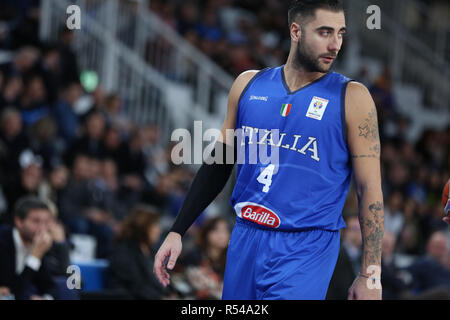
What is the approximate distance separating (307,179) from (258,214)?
1.01ft

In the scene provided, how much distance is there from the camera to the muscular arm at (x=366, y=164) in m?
3.62

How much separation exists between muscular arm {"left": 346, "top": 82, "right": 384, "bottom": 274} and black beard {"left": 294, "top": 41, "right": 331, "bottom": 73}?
19 centimetres

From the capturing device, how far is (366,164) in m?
3.69

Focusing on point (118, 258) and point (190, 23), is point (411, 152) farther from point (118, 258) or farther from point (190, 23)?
point (118, 258)

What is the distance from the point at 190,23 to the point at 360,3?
4200 mm

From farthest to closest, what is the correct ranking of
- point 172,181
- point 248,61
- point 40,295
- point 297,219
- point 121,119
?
point 248,61
point 121,119
point 172,181
point 40,295
point 297,219

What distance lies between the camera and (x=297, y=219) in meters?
3.73

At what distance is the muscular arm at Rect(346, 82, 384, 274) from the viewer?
3.62m

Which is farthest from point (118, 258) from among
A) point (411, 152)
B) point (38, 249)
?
point (411, 152)

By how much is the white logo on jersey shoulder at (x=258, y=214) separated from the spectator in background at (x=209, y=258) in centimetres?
407

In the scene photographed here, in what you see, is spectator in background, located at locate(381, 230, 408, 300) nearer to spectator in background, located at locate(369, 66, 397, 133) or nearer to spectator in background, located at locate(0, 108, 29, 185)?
spectator in background, located at locate(0, 108, 29, 185)

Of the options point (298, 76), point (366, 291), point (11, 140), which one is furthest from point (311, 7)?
point (11, 140)

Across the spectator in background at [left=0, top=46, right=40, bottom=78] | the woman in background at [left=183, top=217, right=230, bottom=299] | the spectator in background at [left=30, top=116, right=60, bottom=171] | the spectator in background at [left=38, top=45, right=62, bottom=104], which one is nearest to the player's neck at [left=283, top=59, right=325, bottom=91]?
the woman in background at [left=183, top=217, right=230, bottom=299]

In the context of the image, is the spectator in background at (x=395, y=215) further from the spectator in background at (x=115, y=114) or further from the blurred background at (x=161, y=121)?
the spectator in background at (x=115, y=114)
